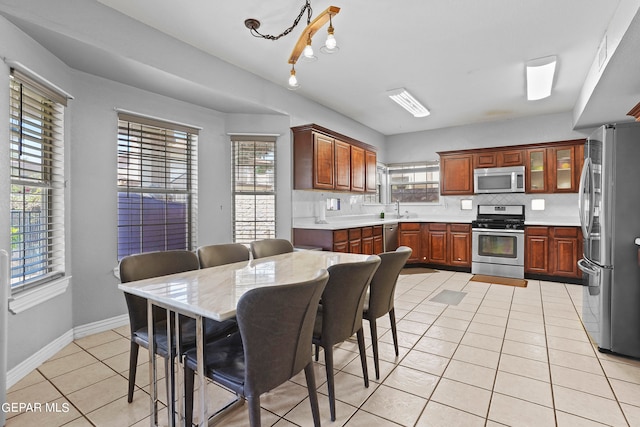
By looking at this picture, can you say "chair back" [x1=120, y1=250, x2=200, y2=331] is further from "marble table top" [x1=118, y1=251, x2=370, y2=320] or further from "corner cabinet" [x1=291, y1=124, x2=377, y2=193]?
"corner cabinet" [x1=291, y1=124, x2=377, y2=193]

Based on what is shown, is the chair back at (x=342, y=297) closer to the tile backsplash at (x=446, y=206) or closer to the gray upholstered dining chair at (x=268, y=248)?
the gray upholstered dining chair at (x=268, y=248)

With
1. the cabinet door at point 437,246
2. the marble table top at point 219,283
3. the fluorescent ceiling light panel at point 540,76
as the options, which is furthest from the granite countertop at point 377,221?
the fluorescent ceiling light panel at point 540,76

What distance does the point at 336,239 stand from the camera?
4293 millimetres

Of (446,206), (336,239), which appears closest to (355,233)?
(336,239)

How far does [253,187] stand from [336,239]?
1.29 m

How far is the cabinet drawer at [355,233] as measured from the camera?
4645 millimetres

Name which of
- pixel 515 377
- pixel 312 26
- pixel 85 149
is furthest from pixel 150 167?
pixel 515 377

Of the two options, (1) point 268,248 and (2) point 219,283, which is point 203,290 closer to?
(2) point 219,283

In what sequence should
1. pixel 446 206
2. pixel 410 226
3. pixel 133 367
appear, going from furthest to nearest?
pixel 446 206 → pixel 410 226 → pixel 133 367

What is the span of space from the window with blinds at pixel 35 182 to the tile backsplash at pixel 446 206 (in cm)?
259

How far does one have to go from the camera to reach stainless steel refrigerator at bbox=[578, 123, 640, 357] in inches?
99.3

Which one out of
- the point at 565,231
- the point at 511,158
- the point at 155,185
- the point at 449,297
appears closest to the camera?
the point at 155,185

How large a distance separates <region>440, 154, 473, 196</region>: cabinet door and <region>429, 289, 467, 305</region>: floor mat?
2226 mm

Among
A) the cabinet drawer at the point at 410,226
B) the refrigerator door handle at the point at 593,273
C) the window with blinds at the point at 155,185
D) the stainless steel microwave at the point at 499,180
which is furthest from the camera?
the cabinet drawer at the point at 410,226
